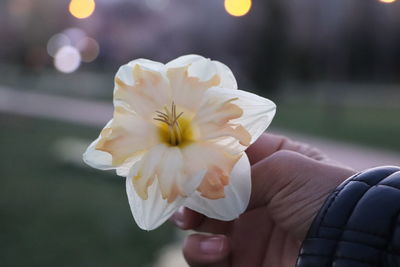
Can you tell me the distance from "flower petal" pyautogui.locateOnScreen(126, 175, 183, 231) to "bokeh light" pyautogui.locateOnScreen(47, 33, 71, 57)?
939 inches

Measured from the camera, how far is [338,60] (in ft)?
65.4

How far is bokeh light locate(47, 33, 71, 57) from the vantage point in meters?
24.0

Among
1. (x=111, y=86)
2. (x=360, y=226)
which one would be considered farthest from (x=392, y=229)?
(x=111, y=86)

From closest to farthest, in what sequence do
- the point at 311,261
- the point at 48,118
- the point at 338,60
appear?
the point at 311,261, the point at 48,118, the point at 338,60

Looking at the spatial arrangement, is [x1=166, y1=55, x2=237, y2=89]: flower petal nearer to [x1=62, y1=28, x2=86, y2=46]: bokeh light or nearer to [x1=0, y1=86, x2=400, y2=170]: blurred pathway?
[x1=0, y1=86, x2=400, y2=170]: blurred pathway

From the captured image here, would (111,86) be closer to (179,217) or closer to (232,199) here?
(179,217)

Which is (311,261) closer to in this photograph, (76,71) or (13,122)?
(13,122)

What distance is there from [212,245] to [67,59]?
2287 centimetres

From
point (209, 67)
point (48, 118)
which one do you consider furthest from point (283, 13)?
point (209, 67)

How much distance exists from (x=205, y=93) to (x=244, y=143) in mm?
104

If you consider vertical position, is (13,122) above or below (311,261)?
below

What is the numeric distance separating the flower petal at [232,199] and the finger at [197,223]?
7.8 inches

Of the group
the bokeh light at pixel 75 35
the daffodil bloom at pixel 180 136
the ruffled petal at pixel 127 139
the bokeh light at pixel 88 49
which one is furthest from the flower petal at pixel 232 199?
the bokeh light at pixel 88 49

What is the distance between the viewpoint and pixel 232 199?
0.98 metres
